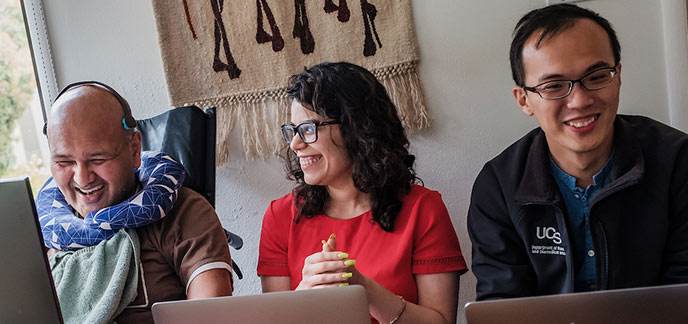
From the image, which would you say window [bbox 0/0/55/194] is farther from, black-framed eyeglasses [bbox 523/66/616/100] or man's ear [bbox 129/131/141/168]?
black-framed eyeglasses [bbox 523/66/616/100]

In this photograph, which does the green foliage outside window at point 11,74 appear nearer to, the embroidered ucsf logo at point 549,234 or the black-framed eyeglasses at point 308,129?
the black-framed eyeglasses at point 308,129

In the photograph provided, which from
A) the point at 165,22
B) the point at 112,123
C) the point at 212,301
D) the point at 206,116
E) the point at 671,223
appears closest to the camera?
the point at 212,301

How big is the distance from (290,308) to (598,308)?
1.39 ft

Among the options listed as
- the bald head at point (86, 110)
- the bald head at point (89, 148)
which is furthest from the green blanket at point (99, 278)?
the bald head at point (86, 110)

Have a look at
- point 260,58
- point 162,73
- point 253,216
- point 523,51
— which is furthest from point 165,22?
point 523,51

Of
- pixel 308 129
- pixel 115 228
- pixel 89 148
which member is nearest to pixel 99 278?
pixel 115 228

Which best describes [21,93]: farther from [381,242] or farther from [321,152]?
[381,242]

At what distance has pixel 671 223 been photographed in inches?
55.0

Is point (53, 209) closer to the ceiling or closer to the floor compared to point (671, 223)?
closer to the ceiling

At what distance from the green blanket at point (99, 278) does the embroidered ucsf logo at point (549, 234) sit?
0.92 m

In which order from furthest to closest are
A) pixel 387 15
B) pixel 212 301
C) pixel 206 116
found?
1. pixel 387 15
2. pixel 206 116
3. pixel 212 301

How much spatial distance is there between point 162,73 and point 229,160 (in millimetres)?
399

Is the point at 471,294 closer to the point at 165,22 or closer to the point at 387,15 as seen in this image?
the point at 387,15

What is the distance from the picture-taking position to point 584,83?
139 centimetres
